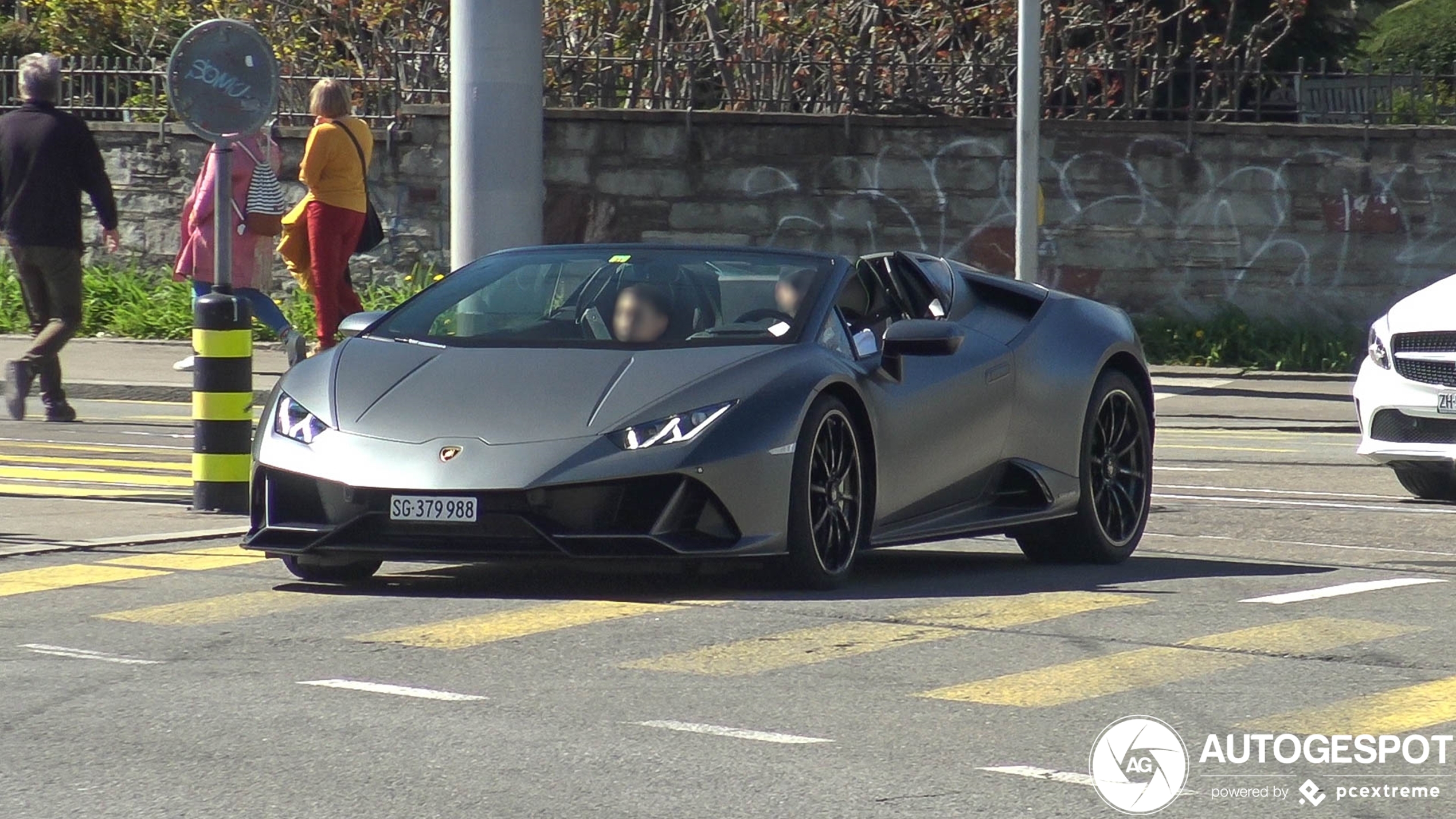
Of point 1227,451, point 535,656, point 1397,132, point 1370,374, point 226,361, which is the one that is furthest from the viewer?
point 1397,132

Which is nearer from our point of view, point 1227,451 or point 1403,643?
point 1403,643

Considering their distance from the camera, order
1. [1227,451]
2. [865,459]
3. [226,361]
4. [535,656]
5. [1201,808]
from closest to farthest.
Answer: [1201,808]
[535,656]
[865,459]
[226,361]
[1227,451]

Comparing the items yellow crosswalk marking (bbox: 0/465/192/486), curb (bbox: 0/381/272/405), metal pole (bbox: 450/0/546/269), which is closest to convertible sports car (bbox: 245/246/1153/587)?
yellow crosswalk marking (bbox: 0/465/192/486)

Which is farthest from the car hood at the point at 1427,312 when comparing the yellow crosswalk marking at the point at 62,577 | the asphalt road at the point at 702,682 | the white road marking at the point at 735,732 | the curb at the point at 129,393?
the curb at the point at 129,393

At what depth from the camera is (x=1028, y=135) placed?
2006 centimetres

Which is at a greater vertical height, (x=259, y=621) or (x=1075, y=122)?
(x=1075, y=122)

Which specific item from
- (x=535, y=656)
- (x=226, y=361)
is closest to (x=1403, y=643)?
(x=535, y=656)

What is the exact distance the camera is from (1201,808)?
213 inches

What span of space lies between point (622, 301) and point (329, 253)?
7537 mm

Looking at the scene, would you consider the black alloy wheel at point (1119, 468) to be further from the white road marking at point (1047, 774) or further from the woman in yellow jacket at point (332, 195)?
the woman in yellow jacket at point (332, 195)

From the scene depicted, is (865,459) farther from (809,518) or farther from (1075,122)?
(1075,122)

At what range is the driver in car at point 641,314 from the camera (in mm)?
8766

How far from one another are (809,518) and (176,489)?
4.55 m

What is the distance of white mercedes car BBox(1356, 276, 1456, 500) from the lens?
12.5 meters
